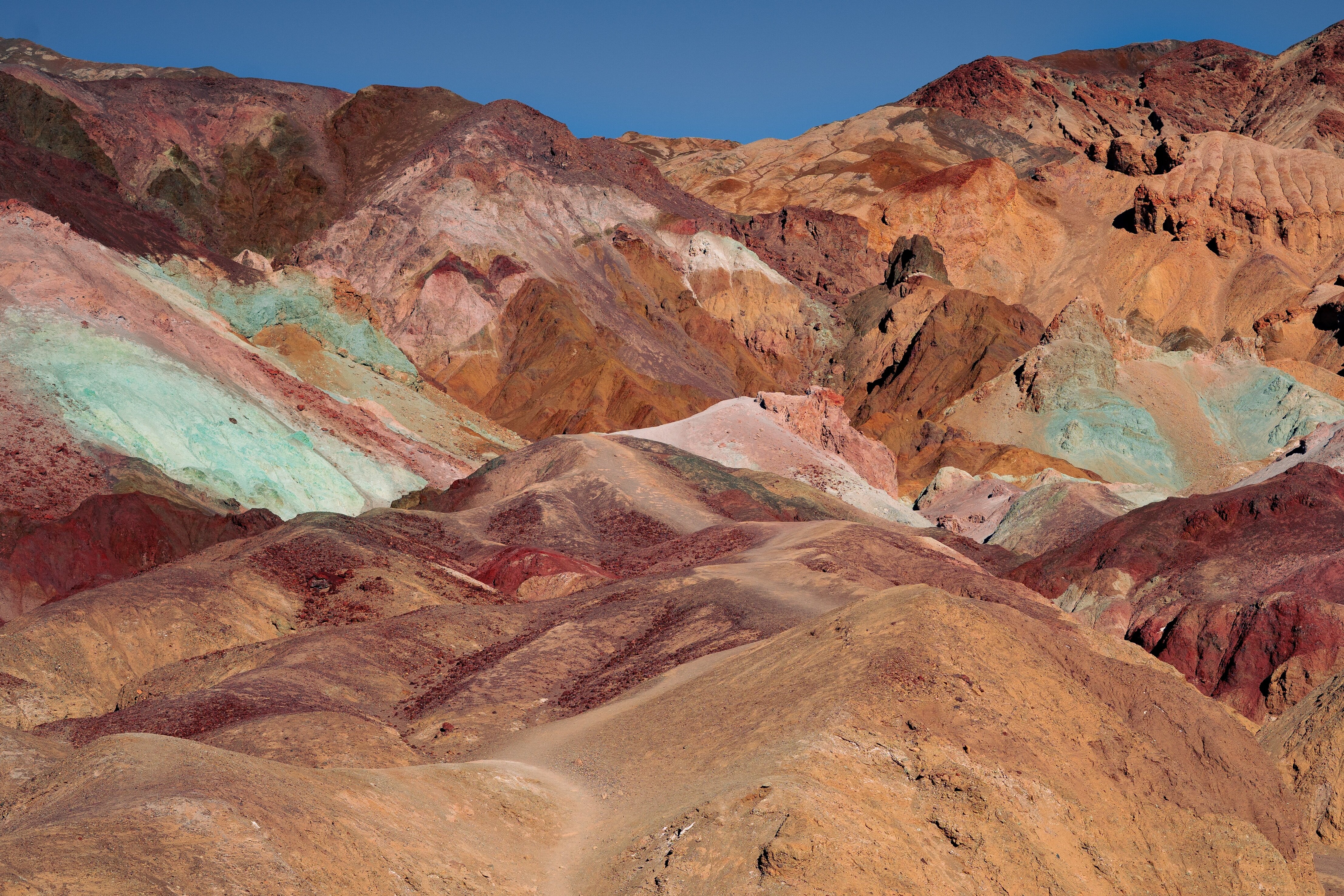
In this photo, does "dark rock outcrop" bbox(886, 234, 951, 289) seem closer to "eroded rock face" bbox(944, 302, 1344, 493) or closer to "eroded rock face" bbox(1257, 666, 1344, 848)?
"eroded rock face" bbox(944, 302, 1344, 493)

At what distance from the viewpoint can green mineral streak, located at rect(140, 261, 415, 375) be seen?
6638cm

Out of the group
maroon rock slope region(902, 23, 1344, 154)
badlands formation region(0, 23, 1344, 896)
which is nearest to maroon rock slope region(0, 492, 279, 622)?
badlands formation region(0, 23, 1344, 896)

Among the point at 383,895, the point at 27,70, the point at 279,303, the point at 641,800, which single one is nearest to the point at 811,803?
the point at 641,800

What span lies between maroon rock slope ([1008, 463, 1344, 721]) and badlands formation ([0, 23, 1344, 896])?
0.16 meters

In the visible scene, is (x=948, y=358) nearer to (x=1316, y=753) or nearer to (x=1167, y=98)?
(x=1316, y=753)

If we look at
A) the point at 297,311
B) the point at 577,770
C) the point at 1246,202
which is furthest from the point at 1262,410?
the point at 577,770

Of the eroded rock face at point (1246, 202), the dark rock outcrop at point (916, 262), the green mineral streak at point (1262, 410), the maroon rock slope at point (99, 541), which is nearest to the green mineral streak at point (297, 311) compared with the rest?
the maroon rock slope at point (99, 541)

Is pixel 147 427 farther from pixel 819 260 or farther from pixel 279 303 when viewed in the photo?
pixel 819 260

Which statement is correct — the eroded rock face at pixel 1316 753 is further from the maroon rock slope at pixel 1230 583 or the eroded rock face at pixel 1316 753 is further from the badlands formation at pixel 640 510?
the maroon rock slope at pixel 1230 583

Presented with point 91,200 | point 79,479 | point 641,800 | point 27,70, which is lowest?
point 641,800

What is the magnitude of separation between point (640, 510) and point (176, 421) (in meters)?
17.0

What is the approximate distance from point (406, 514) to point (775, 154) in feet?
386

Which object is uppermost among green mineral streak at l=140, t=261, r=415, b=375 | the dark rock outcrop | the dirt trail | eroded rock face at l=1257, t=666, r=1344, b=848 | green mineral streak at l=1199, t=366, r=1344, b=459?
the dark rock outcrop

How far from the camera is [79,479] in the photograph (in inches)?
1596
